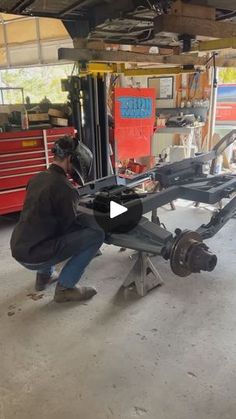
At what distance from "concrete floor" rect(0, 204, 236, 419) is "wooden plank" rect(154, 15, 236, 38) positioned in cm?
161

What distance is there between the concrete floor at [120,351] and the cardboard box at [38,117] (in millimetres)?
1802

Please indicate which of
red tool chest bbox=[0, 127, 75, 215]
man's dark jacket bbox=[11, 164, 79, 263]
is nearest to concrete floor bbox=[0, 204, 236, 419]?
man's dark jacket bbox=[11, 164, 79, 263]

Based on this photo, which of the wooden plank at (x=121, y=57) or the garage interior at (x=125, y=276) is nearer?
the garage interior at (x=125, y=276)

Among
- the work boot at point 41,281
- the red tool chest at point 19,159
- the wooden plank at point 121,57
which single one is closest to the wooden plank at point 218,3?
the wooden plank at point 121,57

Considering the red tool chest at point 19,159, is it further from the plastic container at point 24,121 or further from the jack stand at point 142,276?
the jack stand at point 142,276

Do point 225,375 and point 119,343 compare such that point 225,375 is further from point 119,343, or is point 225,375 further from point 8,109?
point 8,109

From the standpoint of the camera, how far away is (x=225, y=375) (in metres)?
1.71

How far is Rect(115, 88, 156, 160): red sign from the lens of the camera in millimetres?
4465

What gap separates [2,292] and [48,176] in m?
0.98

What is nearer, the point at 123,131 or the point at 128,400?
the point at 128,400

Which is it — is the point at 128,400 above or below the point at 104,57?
below

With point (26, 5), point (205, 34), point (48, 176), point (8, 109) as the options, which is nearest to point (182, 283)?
point (48, 176)

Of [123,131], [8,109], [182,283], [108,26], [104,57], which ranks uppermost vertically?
[108,26]

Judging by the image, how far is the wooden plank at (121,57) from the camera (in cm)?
246
